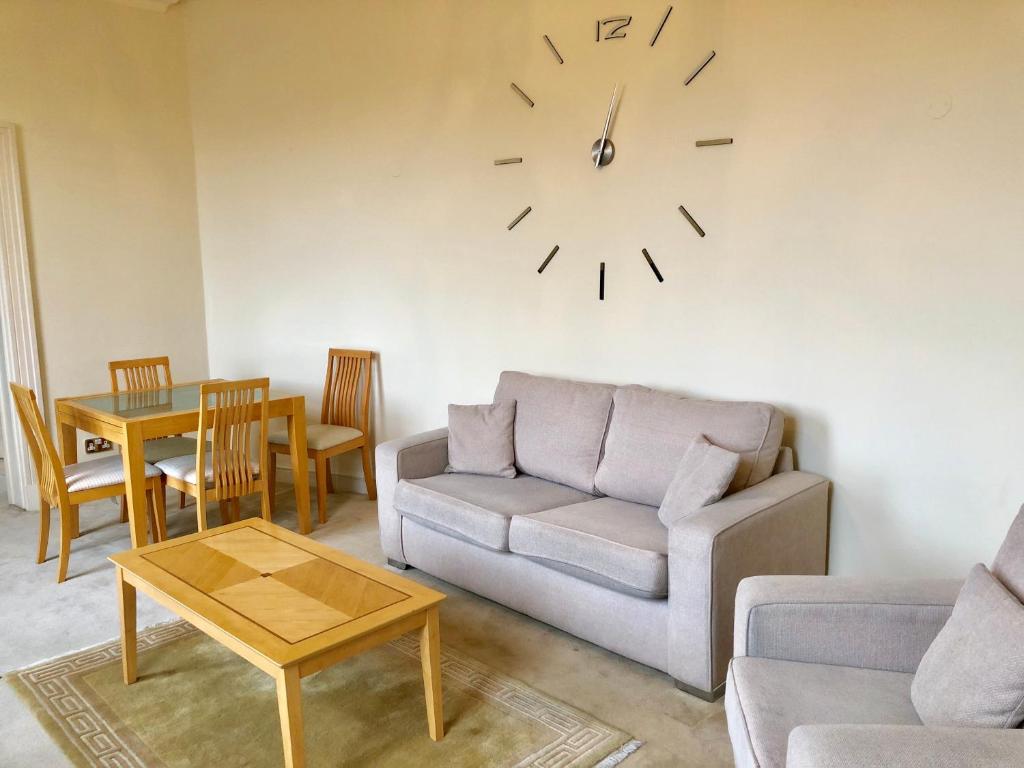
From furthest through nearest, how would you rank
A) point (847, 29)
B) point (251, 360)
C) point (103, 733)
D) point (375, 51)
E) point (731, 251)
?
point (251, 360)
point (375, 51)
point (731, 251)
point (847, 29)
point (103, 733)

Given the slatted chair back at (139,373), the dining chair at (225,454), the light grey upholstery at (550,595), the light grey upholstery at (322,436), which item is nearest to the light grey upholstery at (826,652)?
the light grey upholstery at (550,595)

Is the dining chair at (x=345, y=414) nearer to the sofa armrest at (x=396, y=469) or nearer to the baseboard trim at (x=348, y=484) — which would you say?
the baseboard trim at (x=348, y=484)

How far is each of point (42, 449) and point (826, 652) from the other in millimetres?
3350

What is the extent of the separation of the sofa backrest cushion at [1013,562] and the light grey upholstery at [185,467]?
3.18 meters

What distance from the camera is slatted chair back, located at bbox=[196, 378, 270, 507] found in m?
3.65

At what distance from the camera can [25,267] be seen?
4.49 metres

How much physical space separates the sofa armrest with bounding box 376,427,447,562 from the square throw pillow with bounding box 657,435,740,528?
1.19 metres

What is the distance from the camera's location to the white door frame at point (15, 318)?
14.4 ft

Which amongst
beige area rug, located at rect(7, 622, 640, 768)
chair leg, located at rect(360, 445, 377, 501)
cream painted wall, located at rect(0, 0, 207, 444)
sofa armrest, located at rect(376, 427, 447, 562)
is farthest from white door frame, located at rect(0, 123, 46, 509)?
sofa armrest, located at rect(376, 427, 447, 562)

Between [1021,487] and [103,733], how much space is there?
298cm

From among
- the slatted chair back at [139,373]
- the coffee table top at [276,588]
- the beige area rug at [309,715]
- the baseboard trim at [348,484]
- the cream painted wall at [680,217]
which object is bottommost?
the beige area rug at [309,715]

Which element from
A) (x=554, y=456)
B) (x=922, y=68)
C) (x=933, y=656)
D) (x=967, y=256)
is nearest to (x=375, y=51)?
(x=554, y=456)

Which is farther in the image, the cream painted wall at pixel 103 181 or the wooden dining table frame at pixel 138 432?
the cream painted wall at pixel 103 181

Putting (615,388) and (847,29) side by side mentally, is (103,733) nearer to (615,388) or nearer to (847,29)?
(615,388)
